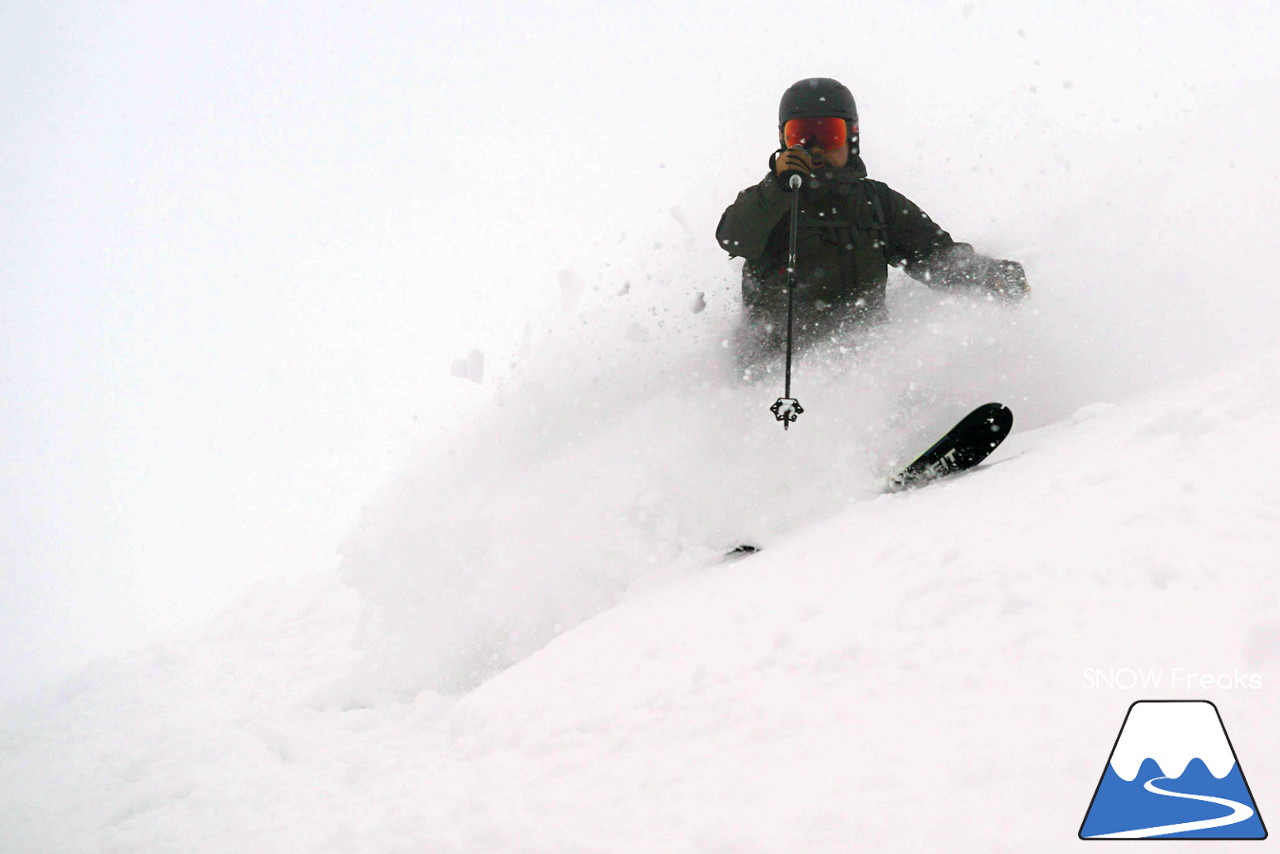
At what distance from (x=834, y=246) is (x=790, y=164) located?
2.01ft

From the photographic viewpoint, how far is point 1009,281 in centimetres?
473

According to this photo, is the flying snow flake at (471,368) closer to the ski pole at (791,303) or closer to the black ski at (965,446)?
the ski pole at (791,303)

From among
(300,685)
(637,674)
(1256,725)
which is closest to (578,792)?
(637,674)

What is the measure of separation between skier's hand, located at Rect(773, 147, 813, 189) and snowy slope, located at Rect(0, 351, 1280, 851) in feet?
6.35

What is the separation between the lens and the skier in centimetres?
468

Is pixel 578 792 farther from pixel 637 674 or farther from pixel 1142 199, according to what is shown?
pixel 1142 199

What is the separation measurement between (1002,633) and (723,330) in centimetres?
348

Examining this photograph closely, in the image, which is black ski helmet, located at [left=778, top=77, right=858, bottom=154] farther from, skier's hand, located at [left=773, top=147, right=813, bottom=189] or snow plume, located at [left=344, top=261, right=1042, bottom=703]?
snow plume, located at [left=344, top=261, right=1042, bottom=703]

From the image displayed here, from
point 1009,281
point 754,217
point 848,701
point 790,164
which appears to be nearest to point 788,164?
point 790,164

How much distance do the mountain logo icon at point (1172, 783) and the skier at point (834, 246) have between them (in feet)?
11.0

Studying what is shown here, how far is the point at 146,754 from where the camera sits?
12.2ft

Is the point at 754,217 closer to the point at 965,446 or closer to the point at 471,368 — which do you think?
the point at 965,446

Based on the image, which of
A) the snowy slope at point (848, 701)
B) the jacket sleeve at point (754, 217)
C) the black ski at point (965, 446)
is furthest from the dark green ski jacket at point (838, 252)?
the snowy slope at point (848, 701)

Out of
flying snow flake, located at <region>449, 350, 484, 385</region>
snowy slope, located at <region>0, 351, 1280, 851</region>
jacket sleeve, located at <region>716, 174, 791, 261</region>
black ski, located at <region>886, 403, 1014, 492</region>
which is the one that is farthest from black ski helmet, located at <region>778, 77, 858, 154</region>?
flying snow flake, located at <region>449, 350, 484, 385</region>
